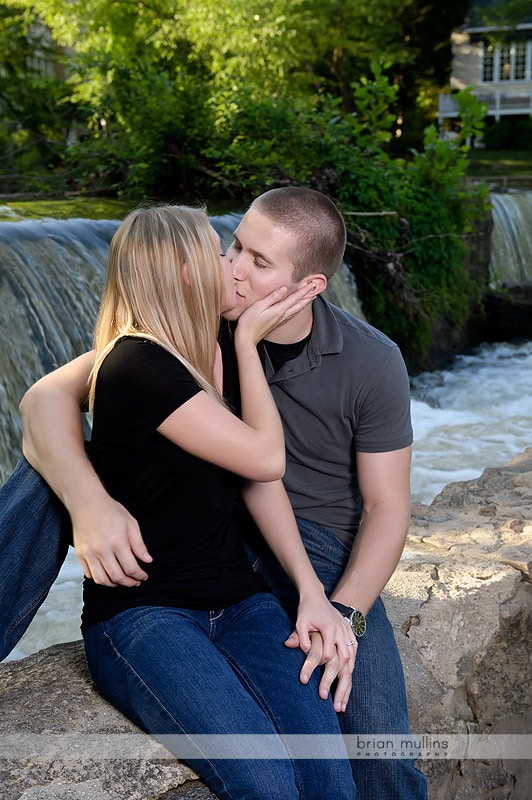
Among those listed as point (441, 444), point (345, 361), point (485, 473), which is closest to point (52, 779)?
point (345, 361)

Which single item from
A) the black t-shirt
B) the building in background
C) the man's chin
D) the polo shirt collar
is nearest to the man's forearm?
the black t-shirt

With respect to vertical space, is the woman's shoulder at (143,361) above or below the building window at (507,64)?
above

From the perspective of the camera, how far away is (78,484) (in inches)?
89.3

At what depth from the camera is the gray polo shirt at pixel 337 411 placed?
8.80ft

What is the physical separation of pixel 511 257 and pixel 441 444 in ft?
24.4

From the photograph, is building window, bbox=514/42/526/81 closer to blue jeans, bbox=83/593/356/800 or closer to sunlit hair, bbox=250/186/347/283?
sunlit hair, bbox=250/186/347/283

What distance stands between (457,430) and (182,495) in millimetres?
6037

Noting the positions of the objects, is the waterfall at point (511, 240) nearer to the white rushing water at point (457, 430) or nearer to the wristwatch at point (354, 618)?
the white rushing water at point (457, 430)

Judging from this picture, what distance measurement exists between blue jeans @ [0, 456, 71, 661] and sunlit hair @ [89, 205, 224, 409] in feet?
0.87

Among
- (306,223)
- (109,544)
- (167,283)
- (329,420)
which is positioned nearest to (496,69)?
(306,223)

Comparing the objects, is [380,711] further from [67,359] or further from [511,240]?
[511,240]

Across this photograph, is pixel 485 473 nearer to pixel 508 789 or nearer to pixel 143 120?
pixel 508 789

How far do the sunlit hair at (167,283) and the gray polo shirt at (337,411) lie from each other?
1.40ft

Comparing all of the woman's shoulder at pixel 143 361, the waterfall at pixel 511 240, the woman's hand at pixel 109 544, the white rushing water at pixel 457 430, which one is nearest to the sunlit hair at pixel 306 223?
the woman's shoulder at pixel 143 361
